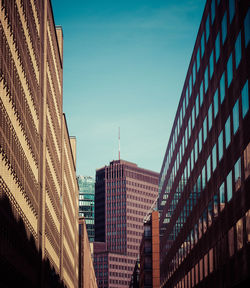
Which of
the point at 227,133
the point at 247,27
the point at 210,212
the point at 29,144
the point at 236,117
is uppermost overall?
the point at 247,27

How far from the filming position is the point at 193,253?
69062 millimetres

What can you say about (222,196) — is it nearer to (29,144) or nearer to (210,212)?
(210,212)

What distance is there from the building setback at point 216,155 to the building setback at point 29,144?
642 inches

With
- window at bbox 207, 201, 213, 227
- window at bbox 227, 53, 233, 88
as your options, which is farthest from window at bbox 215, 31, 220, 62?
window at bbox 207, 201, 213, 227

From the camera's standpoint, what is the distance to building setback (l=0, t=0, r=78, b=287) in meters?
43.2

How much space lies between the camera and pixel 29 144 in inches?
2159

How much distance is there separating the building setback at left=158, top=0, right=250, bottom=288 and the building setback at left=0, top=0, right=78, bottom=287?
16314 millimetres

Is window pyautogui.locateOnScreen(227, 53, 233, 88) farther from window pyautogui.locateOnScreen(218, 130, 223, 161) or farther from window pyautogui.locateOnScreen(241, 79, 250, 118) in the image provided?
window pyautogui.locateOnScreen(218, 130, 223, 161)

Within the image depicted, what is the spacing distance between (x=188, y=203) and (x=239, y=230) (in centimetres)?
2986

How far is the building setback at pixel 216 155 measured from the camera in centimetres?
4444

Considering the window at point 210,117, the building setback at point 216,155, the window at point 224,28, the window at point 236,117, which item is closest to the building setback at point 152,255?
the building setback at point 216,155

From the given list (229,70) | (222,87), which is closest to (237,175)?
(229,70)

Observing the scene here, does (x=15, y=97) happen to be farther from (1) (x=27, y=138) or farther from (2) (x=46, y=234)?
(2) (x=46, y=234)

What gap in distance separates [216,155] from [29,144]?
16516mm
